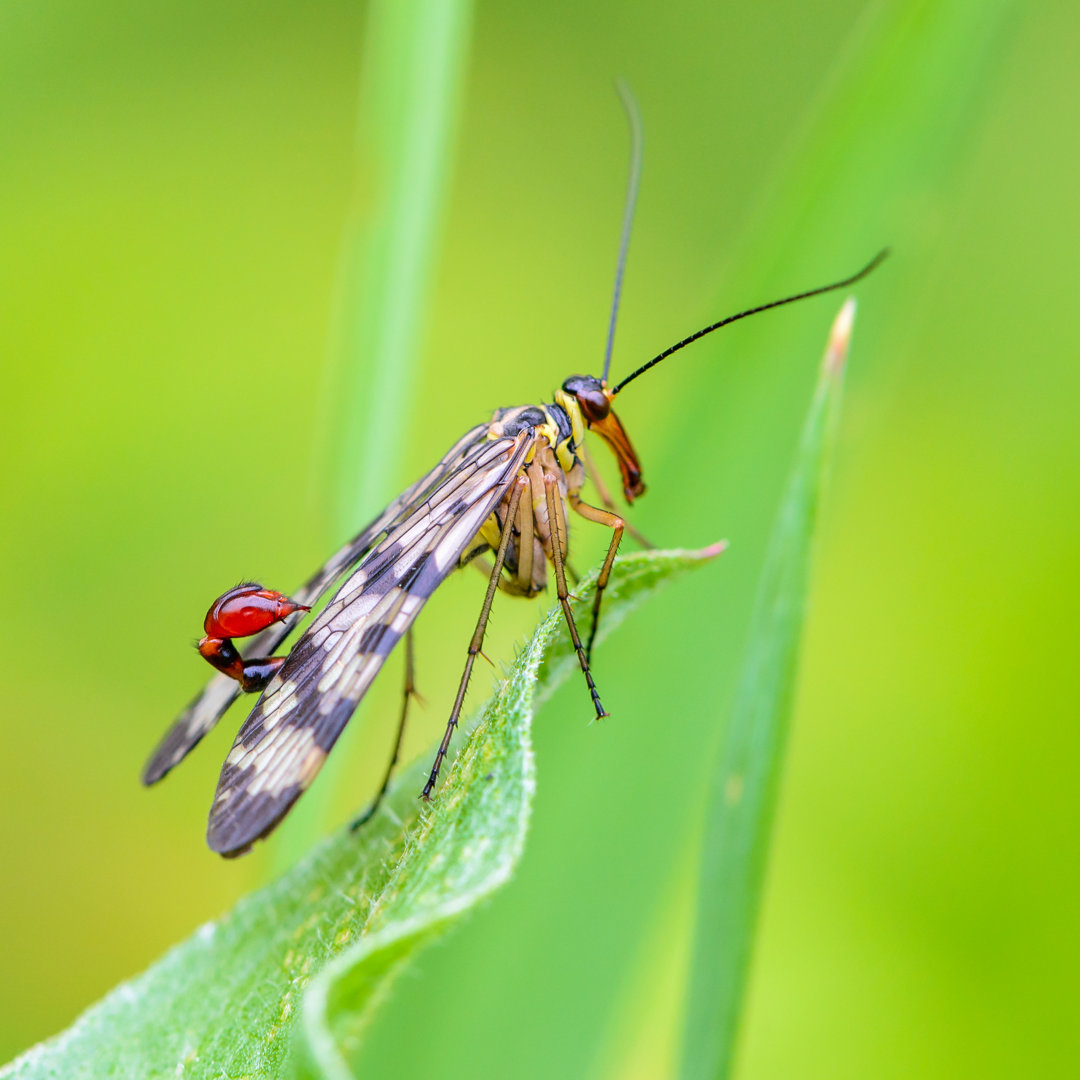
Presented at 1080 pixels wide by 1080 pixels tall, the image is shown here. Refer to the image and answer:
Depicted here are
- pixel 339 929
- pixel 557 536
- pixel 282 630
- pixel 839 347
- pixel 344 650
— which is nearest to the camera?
pixel 339 929

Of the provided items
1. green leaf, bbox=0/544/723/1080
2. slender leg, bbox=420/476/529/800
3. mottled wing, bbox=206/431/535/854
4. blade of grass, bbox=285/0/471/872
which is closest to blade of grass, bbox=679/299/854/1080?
green leaf, bbox=0/544/723/1080

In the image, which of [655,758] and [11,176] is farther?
[11,176]

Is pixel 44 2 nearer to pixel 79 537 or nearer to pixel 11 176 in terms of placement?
pixel 11 176

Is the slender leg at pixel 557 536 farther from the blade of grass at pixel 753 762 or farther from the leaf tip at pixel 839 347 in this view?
the leaf tip at pixel 839 347

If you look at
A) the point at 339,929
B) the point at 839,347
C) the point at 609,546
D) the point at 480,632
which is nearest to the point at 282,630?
the point at 480,632

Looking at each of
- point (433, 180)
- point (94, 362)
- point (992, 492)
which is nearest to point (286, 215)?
point (94, 362)

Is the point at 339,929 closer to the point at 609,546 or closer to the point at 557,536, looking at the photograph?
the point at 609,546
